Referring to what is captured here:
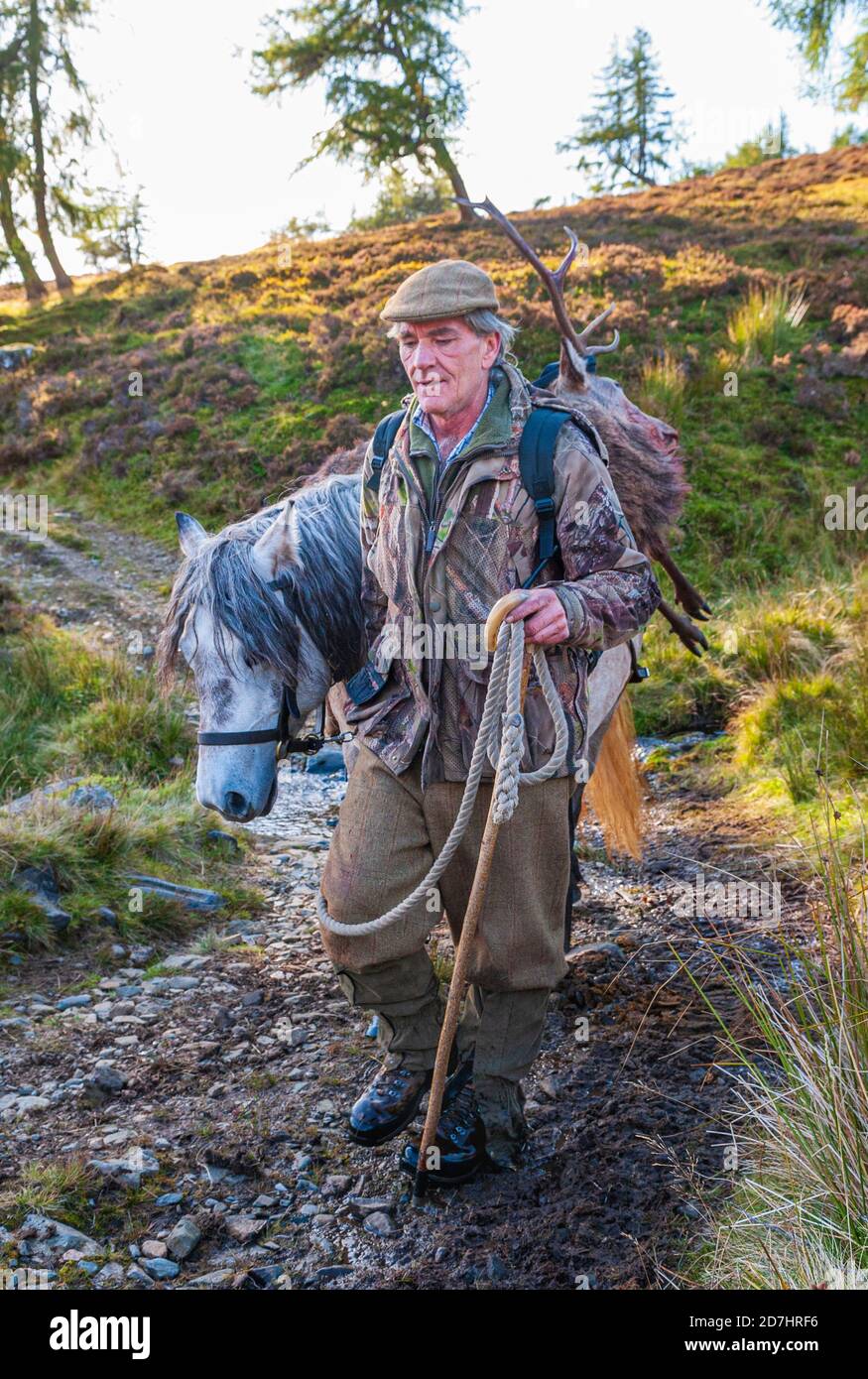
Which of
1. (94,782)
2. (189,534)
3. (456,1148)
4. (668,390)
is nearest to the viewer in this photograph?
(456,1148)

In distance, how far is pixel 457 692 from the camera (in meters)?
2.75

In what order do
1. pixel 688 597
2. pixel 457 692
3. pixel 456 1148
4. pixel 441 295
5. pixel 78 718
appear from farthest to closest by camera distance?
1. pixel 78 718
2. pixel 688 597
3. pixel 456 1148
4. pixel 457 692
5. pixel 441 295

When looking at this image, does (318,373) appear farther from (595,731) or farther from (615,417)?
(595,731)

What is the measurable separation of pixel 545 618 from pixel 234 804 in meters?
0.96

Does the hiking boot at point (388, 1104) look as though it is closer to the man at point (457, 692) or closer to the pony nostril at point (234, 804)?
the man at point (457, 692)

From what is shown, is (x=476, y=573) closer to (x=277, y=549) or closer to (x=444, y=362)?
(x=444, y=362)

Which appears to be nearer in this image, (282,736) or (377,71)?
(282,736)

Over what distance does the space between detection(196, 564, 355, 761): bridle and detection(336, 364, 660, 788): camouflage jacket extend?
0.91 feet

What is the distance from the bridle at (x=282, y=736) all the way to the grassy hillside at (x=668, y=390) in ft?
9.32

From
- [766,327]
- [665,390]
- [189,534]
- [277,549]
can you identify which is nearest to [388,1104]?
[277,549]

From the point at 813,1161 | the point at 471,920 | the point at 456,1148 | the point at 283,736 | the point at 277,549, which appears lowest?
the point at 456,1148

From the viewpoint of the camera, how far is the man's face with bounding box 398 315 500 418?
8.77ft

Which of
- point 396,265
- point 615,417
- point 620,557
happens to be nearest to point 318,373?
point 396,265

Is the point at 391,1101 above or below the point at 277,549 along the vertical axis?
below
